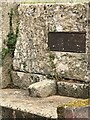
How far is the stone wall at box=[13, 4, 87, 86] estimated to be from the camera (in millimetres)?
5309

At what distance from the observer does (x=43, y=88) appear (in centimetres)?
539

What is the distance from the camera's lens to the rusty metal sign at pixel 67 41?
17.4ft

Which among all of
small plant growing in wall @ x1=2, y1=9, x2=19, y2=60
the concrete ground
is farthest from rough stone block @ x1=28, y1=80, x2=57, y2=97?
small plant growing in wall @ x1=2, y1=9, x2=19, y2=60

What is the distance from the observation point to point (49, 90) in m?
5.45

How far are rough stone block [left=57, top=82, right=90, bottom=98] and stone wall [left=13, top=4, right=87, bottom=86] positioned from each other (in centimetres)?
11

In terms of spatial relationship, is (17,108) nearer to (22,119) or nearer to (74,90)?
(22,119)

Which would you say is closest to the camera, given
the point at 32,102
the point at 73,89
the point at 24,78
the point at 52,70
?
the point at 32,102

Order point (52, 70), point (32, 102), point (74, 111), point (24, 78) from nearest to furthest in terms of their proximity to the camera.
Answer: point (74, 111), point (32, 102), point (52, 70), point (24, 78)

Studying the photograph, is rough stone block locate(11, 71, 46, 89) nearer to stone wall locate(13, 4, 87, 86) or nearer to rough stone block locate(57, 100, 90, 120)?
stone wall locate(13, 4, 87, 86)

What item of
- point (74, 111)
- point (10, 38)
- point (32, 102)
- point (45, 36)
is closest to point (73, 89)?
point (32, 102)

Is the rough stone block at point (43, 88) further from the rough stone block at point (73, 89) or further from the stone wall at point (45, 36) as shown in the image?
the stone wall at point (45, 36)

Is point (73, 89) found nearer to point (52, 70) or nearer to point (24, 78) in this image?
point (52, 70)

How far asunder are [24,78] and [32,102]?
2.95 feet

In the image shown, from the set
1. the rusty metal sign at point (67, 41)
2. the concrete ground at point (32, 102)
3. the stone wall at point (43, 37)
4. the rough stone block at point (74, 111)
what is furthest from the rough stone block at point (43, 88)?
the rough stone block at point (74, 111)
